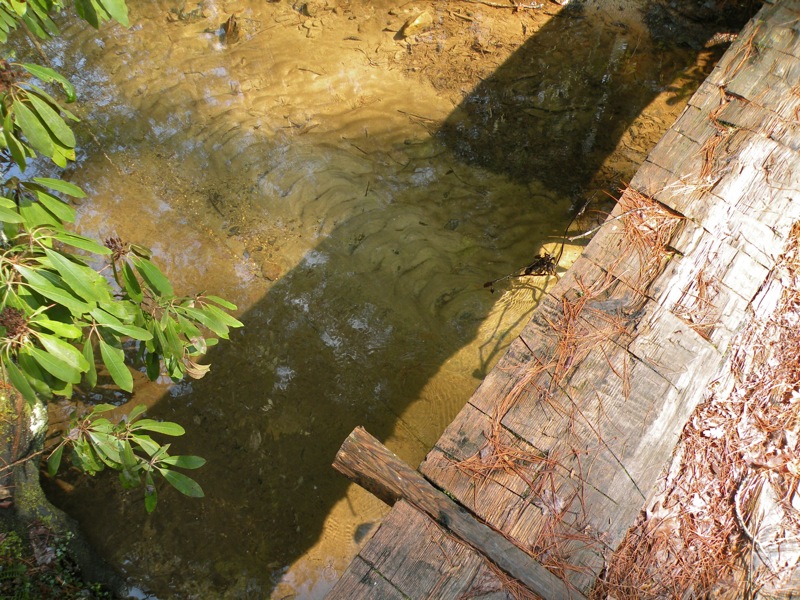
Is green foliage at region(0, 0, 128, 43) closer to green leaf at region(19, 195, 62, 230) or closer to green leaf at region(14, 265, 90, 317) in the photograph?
green leaf at region(19, 195, 62, 230)

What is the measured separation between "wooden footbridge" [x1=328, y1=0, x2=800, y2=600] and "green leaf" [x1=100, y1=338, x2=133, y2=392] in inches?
35.5

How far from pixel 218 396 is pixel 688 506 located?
10.5 ft

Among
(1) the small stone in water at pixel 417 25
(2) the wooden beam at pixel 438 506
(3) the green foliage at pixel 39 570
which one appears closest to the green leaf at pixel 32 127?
(2) the wooden beam at pixel 438 506

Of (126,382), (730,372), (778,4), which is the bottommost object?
(730,372)

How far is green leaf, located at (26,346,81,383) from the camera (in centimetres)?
163

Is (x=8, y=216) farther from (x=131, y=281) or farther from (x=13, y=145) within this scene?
(x=131, y=281)

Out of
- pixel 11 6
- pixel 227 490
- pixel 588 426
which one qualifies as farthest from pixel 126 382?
pixel 227 490

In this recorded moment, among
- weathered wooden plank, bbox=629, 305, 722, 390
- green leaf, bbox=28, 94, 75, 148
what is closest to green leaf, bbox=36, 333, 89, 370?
green leaf, bbox=28, 94, 75, 148

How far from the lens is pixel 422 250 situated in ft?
14.3

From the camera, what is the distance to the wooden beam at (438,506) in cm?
195

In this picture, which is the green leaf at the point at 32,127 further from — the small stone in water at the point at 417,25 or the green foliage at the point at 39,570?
the small stone in water at the point at 417,25

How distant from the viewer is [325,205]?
4.46 m

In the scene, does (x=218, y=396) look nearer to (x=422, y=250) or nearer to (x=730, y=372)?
(x=422, y=250)

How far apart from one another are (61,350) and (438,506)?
1474 millimetres
